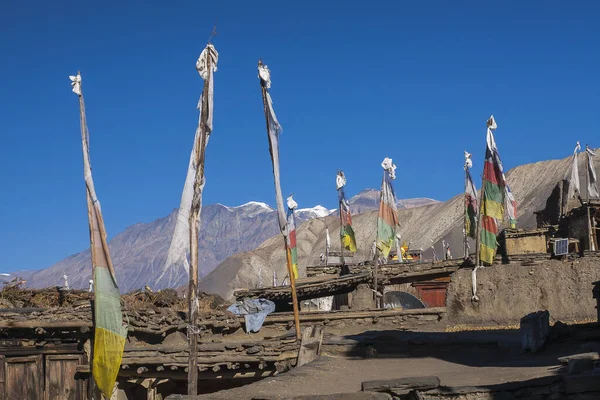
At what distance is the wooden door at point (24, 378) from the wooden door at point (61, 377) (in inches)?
7.9

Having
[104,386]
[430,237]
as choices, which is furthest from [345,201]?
[430,237]

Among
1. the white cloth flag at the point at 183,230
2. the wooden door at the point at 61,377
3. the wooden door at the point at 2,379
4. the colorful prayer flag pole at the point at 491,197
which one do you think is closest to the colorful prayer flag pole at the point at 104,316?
the white cloth flag at the point at 183,230

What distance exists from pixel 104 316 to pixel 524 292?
462 inches

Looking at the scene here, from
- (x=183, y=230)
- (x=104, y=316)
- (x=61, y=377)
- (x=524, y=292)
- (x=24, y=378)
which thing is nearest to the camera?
(x=183, y=230)

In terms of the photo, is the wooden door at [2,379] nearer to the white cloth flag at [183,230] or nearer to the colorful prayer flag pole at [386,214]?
the white cloth flag at [183,230]

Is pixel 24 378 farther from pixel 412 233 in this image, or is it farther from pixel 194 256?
pixel 412 233

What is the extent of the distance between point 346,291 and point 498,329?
9122 mm

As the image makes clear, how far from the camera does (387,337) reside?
16578mm

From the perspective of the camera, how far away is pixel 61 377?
1978 centimetres

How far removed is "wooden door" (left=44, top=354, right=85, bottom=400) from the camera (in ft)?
64.7

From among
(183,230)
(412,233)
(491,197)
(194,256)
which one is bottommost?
(194,256)

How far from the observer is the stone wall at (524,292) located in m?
20.1

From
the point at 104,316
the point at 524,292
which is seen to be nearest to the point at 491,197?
the point at 524,292

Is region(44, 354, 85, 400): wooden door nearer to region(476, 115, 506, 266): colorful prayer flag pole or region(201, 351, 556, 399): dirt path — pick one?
region(201, 351, 556, 399): dirt path
